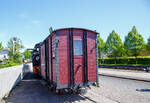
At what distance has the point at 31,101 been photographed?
6031mm

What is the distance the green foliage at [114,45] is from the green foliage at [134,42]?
248 cm

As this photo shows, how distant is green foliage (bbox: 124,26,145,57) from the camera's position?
28.5 meters

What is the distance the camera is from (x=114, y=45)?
3409 cm

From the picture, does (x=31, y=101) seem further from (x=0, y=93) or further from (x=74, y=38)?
(x=74, y=38)

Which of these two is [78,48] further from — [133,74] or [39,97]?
[133,74]

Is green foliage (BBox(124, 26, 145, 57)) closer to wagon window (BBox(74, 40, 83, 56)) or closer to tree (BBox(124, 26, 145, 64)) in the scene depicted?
tree (BBox(124, 26, 145, 64))

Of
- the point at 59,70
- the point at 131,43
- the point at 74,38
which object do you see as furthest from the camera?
the point at 131,43

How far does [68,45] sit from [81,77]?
1829 millimetres

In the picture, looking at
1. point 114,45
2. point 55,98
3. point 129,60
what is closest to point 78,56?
point 55,98

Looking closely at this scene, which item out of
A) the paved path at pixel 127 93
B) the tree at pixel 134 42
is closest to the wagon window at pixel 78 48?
the paved path at pixel 127 93

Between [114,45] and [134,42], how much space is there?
20.2ft

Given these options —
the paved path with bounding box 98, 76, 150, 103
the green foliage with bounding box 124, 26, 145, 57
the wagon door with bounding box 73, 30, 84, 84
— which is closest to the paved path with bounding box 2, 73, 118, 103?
the paved path with bounding box 98, 76, 150, 103

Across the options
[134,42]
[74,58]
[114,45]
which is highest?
[134,42]

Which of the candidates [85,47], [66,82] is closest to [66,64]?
[66,82]
